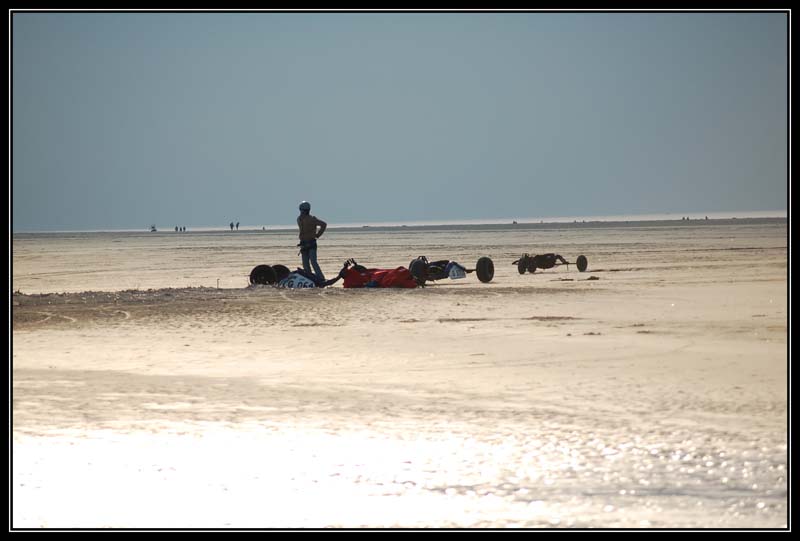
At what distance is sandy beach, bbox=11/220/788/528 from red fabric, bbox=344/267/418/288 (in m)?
3.11

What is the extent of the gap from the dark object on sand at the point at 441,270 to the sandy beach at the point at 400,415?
12.3 feet

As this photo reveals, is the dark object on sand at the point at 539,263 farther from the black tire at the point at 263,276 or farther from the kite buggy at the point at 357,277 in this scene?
the black tire at the point at 263,276

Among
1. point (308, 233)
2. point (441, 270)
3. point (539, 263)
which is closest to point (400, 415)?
point (308, 233)

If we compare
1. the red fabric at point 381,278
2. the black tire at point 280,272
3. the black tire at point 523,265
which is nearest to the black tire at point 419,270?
the red fabric at point 381,278

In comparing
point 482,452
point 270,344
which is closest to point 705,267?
point 270,344

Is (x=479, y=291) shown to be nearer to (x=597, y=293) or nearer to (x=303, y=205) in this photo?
(x=597, y=293)

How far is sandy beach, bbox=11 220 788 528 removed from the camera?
6.59m

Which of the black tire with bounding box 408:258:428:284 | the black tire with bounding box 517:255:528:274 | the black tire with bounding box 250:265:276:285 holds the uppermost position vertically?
the black tire with bounding box 517:255:528:274

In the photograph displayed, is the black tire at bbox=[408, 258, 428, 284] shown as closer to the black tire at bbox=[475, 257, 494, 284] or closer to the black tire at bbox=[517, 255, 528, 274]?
the black tire at bbox=[475, 257, 494, 284]

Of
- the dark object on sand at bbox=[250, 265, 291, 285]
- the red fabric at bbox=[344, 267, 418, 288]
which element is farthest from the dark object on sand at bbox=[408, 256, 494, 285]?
the dark object on sand at bbox=[250, 265, 291, 285]

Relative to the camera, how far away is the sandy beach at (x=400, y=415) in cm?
659

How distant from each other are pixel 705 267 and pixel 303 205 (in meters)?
15.3

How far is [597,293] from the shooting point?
75.3 feet

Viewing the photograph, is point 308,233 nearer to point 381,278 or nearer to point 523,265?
point 381,278
